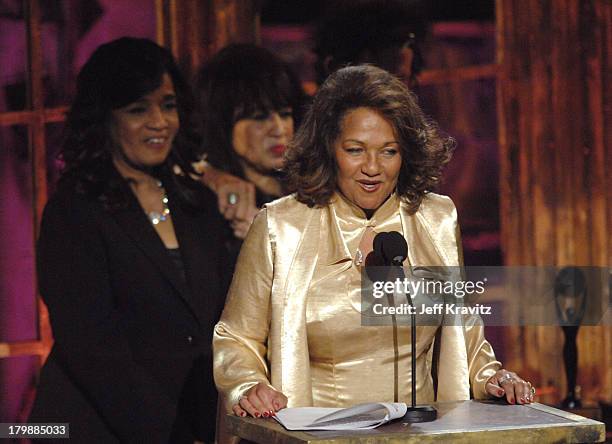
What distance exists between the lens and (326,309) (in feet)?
9.70

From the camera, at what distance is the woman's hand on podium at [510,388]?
269 cm

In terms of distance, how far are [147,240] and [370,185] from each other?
0.92 m

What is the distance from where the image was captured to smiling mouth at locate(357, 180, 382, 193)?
9.75ft

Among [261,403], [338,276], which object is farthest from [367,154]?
[261,403]

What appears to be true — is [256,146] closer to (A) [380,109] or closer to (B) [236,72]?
(B) [236,72]

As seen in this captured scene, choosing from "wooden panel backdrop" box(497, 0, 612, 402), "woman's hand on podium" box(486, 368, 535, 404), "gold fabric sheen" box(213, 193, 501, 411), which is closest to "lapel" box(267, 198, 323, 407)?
"gold fabric sheen" box(213, 193, 501, 411)

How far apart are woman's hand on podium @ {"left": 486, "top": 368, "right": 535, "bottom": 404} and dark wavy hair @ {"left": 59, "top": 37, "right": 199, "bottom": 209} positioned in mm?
1358

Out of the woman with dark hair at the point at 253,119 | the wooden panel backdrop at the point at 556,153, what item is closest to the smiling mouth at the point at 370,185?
the woman with dark hair at the point at 253,119

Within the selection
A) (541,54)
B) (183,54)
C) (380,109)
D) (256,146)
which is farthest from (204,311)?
(541,54)

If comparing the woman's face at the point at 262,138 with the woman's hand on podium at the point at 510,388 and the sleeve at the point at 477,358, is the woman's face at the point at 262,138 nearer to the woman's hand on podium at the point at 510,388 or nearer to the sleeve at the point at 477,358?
the sleeve at the point at 477,358

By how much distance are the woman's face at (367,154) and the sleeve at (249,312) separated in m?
0.25

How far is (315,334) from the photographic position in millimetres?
2955

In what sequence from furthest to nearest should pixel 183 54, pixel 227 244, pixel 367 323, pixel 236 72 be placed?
pixel 183 54
pixel 236 72
pixel 227 244
pixel 367 323

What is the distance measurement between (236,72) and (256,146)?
0.28m
